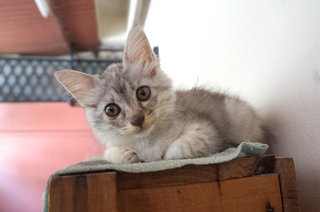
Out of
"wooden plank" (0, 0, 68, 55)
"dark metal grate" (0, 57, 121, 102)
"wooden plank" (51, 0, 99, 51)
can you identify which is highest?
"wooden plank" (51, 0, 99, 51)

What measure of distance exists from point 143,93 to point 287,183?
47 centimetres

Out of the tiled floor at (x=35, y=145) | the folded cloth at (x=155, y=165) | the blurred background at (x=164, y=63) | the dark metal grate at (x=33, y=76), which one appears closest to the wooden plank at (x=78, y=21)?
the blurred background at (x=164, y=63)

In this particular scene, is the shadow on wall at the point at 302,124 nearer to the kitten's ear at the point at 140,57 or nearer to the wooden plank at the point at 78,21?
the kitten's ear at the point at 140,57

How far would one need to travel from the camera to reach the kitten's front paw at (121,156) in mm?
854

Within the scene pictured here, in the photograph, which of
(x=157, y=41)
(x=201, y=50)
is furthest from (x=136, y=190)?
(x=157, y=41)

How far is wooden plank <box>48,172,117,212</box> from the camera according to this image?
51cm

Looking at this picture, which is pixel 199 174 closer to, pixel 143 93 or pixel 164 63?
pixel 143 93

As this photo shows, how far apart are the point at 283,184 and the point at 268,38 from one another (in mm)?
501

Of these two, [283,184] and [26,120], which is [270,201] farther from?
[26,120]

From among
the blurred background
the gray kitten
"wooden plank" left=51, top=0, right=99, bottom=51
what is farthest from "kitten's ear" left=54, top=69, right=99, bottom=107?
"wooden plank" left=51, top=0, right=99, bottom=51

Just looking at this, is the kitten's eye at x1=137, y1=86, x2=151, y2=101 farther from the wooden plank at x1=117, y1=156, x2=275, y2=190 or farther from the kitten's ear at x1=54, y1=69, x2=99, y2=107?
the wooden plank at x1=117, y1=156, x2=275, y2=190

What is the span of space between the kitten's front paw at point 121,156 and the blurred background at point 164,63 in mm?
451

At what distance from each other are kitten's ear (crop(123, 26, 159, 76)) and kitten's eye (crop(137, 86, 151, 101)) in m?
0.09

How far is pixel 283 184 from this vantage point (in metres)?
0.63
